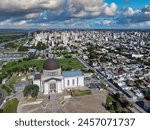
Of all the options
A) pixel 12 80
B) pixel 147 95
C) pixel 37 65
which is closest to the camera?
pixel 147 95

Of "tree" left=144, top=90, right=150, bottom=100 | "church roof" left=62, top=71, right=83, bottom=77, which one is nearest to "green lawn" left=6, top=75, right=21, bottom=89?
"church roof" left=62, top=71, right=83, bottom=77

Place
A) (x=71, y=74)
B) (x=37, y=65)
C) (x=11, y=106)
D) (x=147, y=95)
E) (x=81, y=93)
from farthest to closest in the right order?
1. (x=37, y=65)
2. (x=71, y=74)
3. (x=81, y=93)
4. (x=147, y=95)
5. (x=11, y=106)

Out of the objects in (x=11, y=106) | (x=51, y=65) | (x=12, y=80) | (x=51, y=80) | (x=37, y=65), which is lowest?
(x=11, y=106)

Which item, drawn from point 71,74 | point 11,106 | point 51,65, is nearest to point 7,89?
point 11,106

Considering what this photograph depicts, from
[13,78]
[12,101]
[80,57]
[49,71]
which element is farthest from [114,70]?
[12,101]

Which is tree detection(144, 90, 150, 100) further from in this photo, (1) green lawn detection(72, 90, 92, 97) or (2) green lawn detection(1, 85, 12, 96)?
(2) green lawn detection(1, 85, 12, 96)

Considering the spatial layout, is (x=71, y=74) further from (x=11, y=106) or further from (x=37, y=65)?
(x=11, y=106)

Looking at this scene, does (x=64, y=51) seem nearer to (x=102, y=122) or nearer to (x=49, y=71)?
(x=49, y=71)

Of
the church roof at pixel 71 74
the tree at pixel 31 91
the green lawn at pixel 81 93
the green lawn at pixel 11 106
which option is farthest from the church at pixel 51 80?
the green lawn at pixel 11 106
